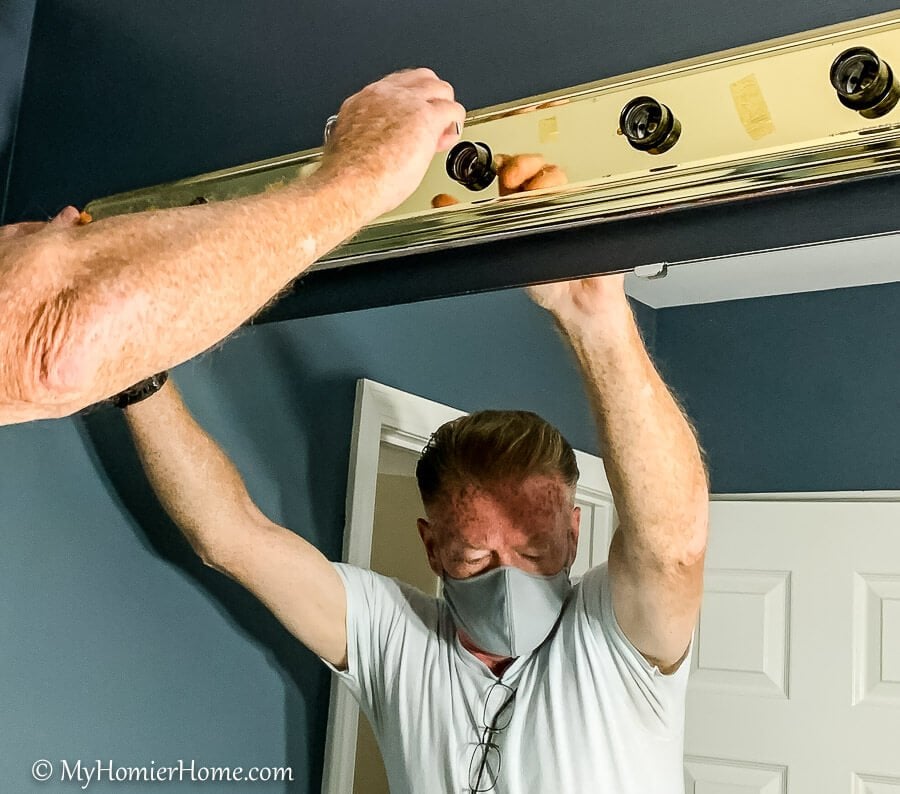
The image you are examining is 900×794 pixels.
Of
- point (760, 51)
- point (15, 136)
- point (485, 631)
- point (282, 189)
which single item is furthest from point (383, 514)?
point (15, 136)

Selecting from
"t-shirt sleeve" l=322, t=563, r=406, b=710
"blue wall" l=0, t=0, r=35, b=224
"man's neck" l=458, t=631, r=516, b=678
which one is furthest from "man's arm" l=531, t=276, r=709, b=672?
"blue wall" l=0, t=0, r=35, b=224

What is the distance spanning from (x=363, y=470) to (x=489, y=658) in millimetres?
208

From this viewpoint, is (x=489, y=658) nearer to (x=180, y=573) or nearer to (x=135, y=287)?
(x=180, y=573)

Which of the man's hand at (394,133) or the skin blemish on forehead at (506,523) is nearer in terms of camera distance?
the man's hand at (394,133)

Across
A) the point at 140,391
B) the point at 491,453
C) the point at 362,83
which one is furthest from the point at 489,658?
the point at 362,83

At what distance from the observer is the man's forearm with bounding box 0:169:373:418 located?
599 millimetres

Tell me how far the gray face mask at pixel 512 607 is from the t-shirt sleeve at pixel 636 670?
0.02m

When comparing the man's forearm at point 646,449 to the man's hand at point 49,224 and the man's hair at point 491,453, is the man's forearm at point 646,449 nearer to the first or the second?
the man's hair at point 491,453

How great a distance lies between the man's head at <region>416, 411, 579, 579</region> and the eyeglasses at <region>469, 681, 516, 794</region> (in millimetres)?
98

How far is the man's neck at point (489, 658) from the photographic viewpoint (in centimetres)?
91

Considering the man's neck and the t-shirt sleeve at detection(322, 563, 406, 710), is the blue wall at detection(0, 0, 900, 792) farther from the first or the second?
the man's neck

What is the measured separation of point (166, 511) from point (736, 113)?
634mm

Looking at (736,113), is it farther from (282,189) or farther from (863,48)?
(282,189)

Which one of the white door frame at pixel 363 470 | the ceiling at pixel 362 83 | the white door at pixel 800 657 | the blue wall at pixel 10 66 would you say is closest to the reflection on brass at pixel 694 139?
the ceiling at pixel 362 83
